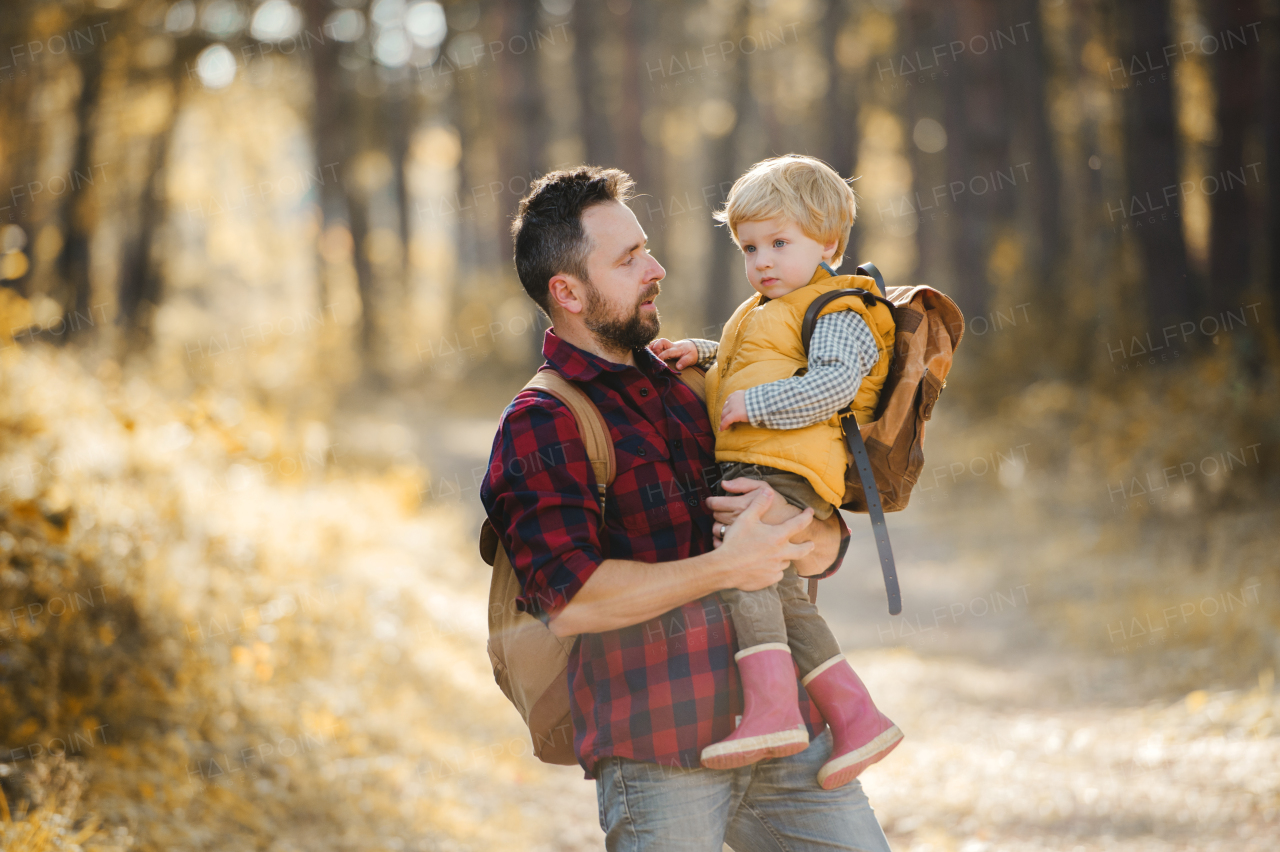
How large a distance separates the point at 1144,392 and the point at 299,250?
31.2 meters

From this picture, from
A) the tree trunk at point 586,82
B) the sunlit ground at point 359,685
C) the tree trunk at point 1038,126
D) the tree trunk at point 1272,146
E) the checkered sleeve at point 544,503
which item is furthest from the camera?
the tree trunk at point 586,82

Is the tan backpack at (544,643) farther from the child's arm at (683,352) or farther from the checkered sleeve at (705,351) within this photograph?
the checkered sleeve at (705,351)

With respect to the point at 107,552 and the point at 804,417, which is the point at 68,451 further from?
the point at 804,417

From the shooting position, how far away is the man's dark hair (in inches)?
98.8

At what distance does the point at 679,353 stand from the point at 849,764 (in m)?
1.19

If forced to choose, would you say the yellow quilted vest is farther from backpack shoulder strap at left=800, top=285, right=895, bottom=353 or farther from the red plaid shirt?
the red plaid shirt

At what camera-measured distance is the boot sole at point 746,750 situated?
2.22m

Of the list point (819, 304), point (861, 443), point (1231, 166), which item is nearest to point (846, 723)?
point (861, 443)

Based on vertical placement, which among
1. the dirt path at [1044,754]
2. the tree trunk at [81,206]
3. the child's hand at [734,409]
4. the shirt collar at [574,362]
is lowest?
the dirt path at [1044,754]

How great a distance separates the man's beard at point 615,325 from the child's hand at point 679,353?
0.31 m

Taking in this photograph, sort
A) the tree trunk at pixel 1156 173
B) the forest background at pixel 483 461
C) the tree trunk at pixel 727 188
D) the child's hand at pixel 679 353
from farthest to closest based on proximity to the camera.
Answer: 1. the tree trunk at pixel 727 188
2. the tree trunk at pixel 1156 173
3. the forest background at pixel 483 461
4. the child's hand at pixel 679 353

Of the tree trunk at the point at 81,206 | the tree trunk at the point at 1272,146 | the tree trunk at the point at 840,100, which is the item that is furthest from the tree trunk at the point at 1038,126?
the tree trunk at the point at 81,206

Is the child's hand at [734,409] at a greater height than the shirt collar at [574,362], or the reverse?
the shirt collar at [574,362]

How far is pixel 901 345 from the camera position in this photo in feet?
8.51
